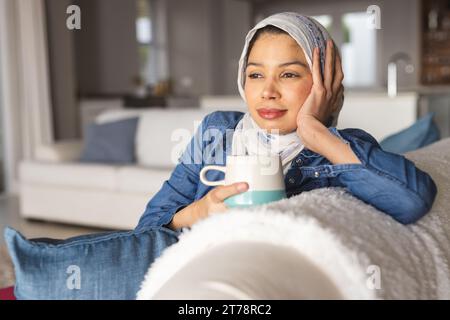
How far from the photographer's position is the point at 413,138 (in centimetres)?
194

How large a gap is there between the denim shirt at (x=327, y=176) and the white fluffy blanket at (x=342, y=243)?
0.03 m

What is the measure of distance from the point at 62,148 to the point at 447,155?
345 centimetres

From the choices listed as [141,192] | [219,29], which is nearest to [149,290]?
[141,192]

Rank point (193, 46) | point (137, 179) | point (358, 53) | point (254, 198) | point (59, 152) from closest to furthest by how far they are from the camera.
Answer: point (254, 198), point (137, 179), point (59, 152), point (193, 46), point (358, 53)

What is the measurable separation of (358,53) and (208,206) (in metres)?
8.55

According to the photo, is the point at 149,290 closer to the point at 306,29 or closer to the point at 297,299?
the point at 297,299

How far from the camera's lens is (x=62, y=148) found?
4172 mm

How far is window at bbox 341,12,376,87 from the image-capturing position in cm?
880

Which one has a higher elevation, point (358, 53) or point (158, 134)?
point (358, 53)

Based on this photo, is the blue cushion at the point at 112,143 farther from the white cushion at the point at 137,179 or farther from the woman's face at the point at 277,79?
the woman's face at the point at 277,79

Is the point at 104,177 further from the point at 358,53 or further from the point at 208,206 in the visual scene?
the point at 358,53

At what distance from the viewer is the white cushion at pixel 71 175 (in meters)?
3.75

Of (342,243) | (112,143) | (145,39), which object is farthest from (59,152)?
(145,39)

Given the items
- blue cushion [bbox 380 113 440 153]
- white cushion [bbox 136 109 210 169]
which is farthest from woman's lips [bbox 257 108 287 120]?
white cushion [bbox 136 109 210 169]
